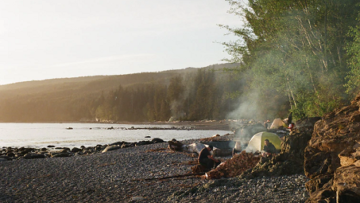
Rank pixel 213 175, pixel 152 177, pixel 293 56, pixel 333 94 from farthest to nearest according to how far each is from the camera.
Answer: pixel 293 56 < pixel 333 94 < pixel 152 177 < pixel 213 175

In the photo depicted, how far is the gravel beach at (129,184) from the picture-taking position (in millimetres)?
8344

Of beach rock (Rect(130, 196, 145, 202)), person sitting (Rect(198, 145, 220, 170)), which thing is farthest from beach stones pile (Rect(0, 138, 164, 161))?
beach rock (Rect(130, 196, 145, 202))

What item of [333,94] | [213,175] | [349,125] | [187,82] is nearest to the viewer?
[349,125]

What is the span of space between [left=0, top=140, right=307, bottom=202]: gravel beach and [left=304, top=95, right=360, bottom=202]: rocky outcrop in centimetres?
65

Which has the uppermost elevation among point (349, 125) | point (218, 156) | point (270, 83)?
point (270, 83)

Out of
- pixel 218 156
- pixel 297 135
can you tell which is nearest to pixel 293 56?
pixel 218 156

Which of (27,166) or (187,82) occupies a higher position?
(187,82)

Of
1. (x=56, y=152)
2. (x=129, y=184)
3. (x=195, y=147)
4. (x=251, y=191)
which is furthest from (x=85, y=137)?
(x=251, y=191)

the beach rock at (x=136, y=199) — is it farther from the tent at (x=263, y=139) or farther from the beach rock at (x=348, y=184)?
the tent at (x=263, y=139)

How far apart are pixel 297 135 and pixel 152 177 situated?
584 cm

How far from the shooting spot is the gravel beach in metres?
8.34

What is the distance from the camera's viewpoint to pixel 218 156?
63.9ft

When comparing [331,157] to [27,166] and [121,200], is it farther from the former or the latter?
[27,166]

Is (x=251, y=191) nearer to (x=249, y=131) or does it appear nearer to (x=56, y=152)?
(x=249, y=131)
